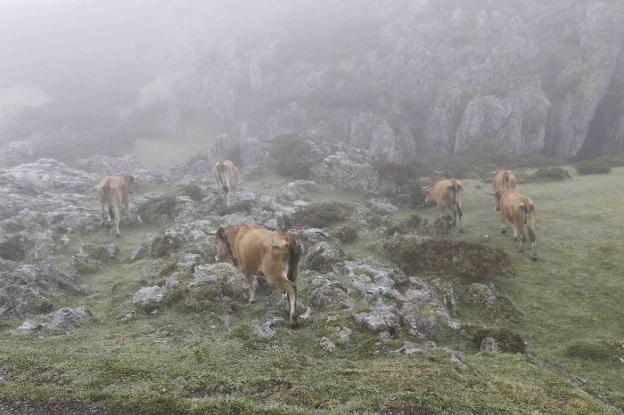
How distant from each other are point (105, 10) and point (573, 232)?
123527mm

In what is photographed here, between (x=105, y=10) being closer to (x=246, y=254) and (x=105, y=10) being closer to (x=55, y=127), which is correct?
(x=55, y=127)

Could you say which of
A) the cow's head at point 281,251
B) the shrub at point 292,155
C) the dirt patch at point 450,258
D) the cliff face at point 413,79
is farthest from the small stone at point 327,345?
the cliff face at point 413,79

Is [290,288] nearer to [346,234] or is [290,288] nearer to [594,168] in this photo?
[346,234]

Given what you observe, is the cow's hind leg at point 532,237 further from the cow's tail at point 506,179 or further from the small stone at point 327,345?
the small stone at point 327,345

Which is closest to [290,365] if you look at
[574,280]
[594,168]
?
[574,280]

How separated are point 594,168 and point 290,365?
96.5 ft

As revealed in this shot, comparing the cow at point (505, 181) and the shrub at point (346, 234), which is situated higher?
the cow at point (505, 181)

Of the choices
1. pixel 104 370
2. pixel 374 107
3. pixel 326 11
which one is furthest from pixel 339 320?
pixel 326 11

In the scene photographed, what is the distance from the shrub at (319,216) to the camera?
2456 centimetres

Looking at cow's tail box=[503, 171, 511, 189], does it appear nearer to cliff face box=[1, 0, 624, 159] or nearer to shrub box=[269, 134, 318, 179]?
Result: shrub box=[269, 134, 318, 179]

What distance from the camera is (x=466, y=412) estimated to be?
769cm

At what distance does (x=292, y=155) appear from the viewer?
40.4m

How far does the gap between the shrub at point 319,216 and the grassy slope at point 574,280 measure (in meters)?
5.98

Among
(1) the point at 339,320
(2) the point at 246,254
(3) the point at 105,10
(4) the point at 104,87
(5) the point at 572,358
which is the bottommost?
(5) the point at 572,358
